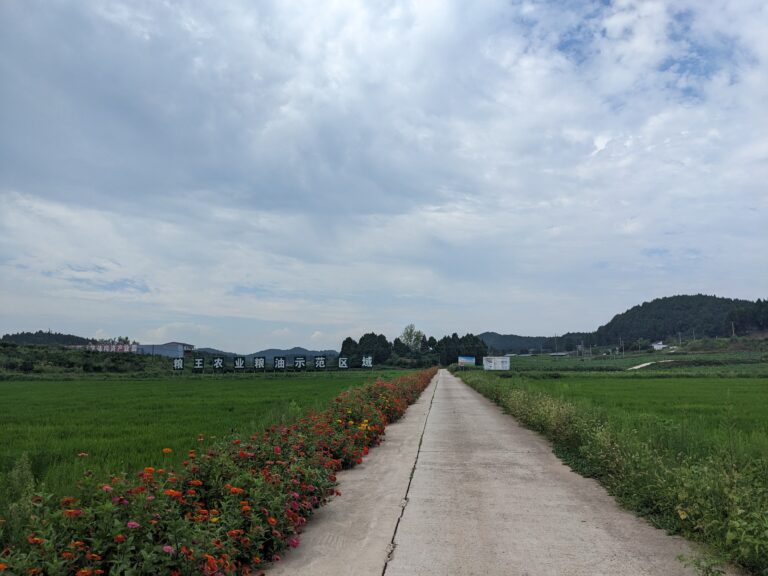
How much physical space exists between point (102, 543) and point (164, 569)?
15.3 inches

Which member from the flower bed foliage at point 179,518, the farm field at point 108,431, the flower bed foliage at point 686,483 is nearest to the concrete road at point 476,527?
the flower bed foliage at point 686,483

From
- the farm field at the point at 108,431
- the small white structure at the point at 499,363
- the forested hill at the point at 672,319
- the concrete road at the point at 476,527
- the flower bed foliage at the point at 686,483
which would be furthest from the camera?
the forested hill at the point at 672,319

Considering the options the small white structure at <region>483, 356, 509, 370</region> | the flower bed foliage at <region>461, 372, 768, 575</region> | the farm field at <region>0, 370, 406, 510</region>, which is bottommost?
the farm field at <region>0, 370, 406, 510</region>

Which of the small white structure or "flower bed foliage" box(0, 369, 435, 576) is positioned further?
the small white structure

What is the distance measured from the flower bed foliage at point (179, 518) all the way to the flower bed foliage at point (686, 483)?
11.3ft

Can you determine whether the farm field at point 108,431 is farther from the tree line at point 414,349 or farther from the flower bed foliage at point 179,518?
the tree line at point 414,349

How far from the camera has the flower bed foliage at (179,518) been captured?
294cm

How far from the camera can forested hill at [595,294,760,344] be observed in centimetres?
14784

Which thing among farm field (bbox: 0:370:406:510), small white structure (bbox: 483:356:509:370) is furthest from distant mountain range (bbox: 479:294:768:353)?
farm field (bbox: 0:370:406:510)

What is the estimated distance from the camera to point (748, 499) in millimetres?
4305

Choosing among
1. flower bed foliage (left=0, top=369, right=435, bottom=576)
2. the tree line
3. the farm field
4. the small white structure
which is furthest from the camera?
the tree line

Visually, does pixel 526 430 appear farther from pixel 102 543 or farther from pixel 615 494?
pixel 102 543

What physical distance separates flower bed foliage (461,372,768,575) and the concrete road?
0.77 feet

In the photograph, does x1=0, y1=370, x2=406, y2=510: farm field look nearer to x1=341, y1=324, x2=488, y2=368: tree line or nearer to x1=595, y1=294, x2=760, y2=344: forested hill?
x1=341, y1=324, x2=488, y2=368: tree line
